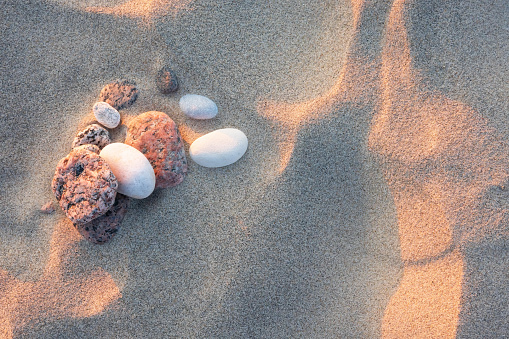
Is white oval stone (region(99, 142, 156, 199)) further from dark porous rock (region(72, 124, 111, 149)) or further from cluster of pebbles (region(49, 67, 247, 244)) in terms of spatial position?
dark porous rock (region(72, 124, 111, 149))

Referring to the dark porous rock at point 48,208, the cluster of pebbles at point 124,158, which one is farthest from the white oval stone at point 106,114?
the dark porous rock at point 48,208

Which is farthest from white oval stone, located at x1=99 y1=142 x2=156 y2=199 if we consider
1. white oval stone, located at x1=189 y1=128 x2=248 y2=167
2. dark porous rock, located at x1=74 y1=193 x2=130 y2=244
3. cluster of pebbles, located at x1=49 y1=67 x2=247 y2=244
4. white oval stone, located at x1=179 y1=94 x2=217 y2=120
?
white oval stone, located at x1=179 y1=94 x2=217 y2=120

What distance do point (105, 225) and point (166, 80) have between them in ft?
3.03

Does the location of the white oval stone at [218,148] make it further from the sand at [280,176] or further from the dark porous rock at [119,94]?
the dark porous rock at [119,94]

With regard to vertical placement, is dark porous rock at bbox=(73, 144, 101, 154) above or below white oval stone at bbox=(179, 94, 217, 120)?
above

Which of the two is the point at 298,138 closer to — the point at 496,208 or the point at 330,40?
the point at 330,40

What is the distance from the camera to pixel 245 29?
214 cm

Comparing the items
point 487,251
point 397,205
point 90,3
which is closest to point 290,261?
point 397,205

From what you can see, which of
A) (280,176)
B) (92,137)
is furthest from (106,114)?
(280,176)

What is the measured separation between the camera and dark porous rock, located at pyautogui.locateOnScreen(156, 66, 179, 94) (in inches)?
81.1

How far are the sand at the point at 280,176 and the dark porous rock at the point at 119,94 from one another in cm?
6

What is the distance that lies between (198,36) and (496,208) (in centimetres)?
204

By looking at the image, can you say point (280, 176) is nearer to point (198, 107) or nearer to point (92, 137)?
point (198, 107)

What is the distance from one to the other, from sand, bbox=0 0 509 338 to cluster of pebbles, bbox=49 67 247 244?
76mm
